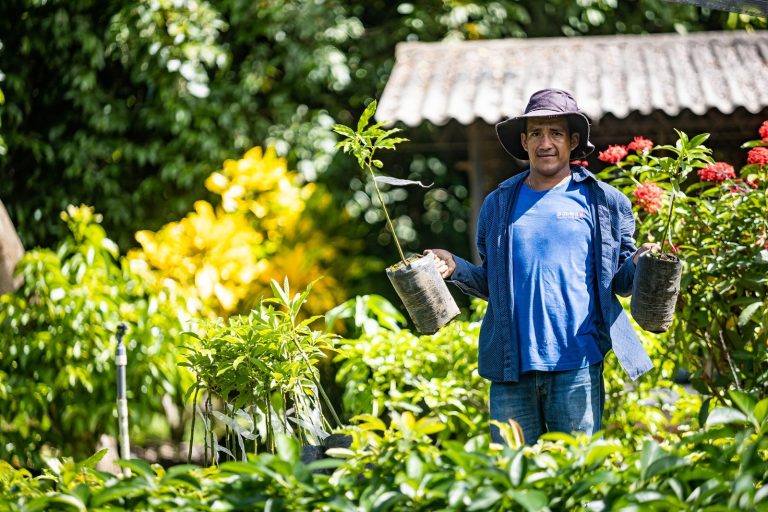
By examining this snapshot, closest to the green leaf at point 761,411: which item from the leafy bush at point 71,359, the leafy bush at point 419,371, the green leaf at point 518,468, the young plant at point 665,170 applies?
the green leaf at point 518,468

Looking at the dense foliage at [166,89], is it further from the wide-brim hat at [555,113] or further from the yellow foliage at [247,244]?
the wide-brim hat at [555,113]

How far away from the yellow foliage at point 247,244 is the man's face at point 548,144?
326 cm

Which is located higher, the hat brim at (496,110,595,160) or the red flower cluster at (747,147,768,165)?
the hat brim at (496,110,595,160)

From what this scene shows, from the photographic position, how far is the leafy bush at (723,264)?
3.81 meters

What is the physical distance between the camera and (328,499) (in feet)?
7.23

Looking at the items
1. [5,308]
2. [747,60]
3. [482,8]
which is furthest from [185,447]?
[747,60]

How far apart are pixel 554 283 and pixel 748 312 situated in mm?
959

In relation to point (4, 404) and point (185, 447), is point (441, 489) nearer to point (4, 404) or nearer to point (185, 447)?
point (4, 404)

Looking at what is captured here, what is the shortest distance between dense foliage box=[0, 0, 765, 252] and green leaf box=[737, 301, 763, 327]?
4.42 m

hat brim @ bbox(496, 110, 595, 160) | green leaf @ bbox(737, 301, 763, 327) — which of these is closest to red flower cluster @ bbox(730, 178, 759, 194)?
green leaf @ bbox(737, 301, 763, 327)

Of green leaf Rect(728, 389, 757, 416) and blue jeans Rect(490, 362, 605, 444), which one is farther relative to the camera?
blue jeans Rect(490, 362, 605, 444)

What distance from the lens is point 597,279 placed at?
326 centimetres

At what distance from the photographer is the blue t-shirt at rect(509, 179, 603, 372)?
3.19 meters

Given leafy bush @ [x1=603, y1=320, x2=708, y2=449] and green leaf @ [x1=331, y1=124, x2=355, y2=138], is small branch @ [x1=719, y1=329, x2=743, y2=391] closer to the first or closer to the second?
leafy bush @ [x1=603, y1=320, x2=708, y2=449]
